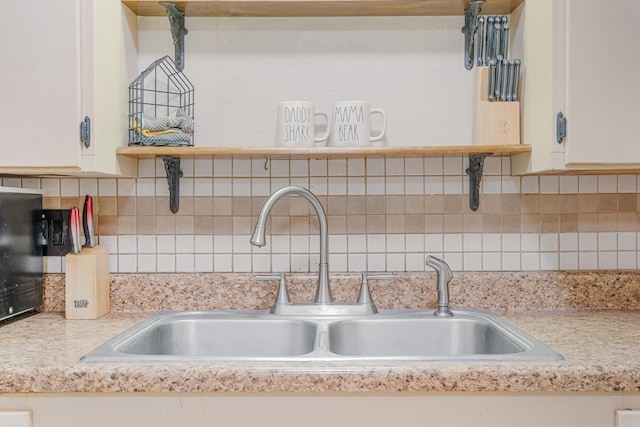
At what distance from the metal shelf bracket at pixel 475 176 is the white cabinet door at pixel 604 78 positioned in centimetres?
28

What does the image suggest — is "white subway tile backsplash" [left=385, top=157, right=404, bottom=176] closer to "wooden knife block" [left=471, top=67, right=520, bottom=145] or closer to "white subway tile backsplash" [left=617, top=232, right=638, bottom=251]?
"wooden knife block" [left=471, top=67, right=520, bottom=145]

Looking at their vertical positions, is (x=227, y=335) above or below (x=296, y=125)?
below

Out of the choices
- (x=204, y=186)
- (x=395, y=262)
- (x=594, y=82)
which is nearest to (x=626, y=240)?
(x=594, y=82)

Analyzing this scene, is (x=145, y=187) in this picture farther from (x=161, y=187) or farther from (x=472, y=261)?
(x=472, y=261)

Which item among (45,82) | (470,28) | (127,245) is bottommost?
(127,245)

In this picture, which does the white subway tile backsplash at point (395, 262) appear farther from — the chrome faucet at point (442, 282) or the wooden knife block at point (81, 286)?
the wooden knife block at point (81, 286)

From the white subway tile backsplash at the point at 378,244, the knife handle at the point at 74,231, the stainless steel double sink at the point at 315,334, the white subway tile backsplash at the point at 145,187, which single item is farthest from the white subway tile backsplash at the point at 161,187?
the white subway tile backsplash at the point at 378,244

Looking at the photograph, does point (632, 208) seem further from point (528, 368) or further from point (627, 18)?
point (528, 368)

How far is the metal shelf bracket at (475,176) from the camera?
157 centimetres

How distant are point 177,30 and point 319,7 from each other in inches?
15.8

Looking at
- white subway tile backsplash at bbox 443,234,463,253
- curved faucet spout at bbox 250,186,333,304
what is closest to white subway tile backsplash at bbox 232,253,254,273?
curved faucet spout at bbox 250,186,333,304

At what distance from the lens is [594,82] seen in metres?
1.33

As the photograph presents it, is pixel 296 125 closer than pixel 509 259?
Yes

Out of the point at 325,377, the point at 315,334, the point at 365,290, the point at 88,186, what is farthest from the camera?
the point at 88,186
